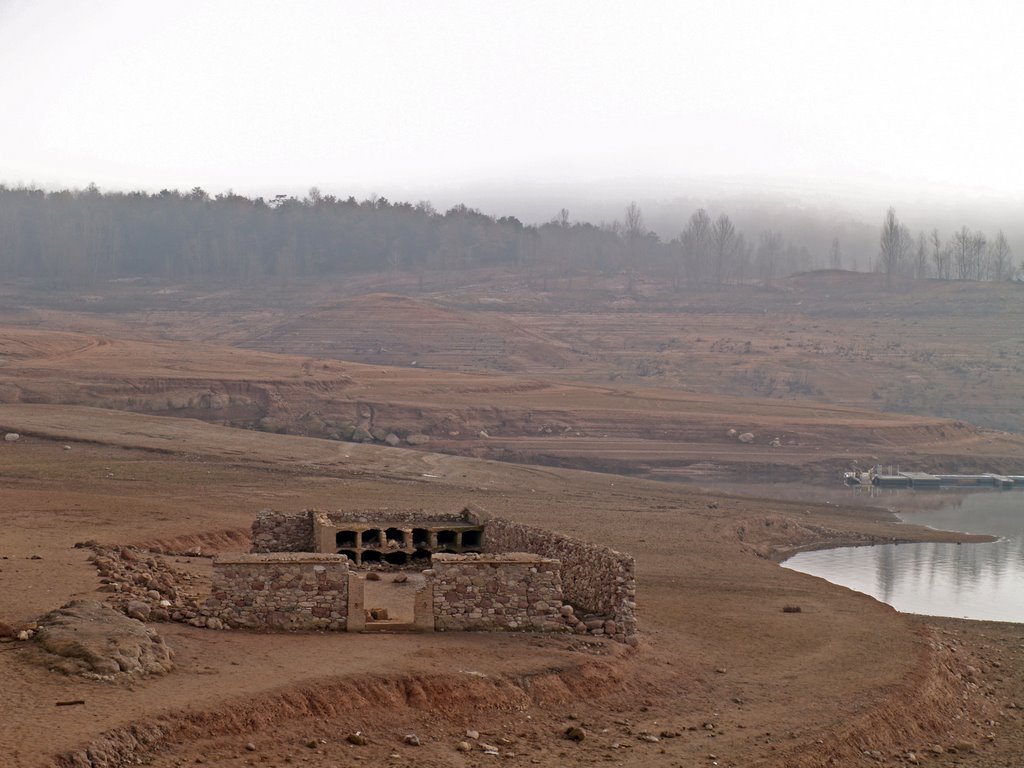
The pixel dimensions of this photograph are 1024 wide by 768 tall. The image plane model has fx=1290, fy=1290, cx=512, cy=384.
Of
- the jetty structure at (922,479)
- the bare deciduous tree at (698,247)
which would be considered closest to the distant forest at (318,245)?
the bare deciduous tree at (698,247)

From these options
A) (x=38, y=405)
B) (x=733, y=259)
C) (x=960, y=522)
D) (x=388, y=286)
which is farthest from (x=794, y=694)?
(x=733, y=259)

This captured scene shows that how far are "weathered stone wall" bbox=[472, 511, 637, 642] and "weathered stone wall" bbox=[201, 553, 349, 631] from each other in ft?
13.3

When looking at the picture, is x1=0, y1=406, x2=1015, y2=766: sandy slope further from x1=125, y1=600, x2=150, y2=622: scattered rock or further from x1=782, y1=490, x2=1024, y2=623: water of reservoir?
x1=782, y1=490, x2=1024, y2=623: water of reservoir

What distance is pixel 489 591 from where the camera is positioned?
18.6m

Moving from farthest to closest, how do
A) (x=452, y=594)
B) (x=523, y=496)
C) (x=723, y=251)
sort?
(x=723, y=251)
(x=523, y=496)
(x=452, y=594)

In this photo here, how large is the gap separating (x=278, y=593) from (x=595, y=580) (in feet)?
17.4

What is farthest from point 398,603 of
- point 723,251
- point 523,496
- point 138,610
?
point 723,251

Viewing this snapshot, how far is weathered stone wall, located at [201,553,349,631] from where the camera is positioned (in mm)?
17844

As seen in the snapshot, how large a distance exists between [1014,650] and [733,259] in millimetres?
139145

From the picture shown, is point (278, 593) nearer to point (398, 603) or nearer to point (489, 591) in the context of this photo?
point (489, 591)

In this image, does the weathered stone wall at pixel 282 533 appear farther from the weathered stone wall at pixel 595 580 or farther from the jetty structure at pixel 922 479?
the jetty structure at pixel 922 479

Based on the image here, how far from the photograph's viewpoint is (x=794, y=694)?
19.2 metres

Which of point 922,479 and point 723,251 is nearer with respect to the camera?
point 922,479

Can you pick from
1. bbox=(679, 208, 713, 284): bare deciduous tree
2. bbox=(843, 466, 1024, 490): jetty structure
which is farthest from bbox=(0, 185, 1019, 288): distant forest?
bbox=(843, 466, 1024, 490): jetty structure
